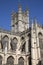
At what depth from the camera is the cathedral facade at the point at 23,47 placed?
50.3m

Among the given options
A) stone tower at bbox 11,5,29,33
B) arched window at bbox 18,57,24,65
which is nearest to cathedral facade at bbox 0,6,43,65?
arched window at bbox 18,57,24,65

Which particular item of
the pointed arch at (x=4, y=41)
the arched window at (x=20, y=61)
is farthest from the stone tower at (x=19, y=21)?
the arched window at (x=20, y=61)

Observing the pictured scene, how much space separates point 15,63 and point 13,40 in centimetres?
908

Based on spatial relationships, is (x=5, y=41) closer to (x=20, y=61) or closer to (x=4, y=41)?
(x=4, y=41)

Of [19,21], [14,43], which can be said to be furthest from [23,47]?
[19,21]

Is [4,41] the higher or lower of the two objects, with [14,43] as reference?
higher

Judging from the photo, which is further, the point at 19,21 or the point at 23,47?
the point at 19,21

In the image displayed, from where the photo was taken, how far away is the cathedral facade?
5026 centimetres

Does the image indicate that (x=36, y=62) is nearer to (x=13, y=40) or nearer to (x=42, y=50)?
(x=42, y=50)

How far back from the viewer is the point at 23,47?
57656mm

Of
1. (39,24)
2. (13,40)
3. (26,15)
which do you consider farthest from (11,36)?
(26,15)

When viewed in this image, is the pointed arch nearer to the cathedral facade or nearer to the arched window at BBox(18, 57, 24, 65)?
the cathedral facade

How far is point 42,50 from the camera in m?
54.1

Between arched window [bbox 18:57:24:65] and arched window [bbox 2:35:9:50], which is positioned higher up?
arched window [bbox 2:35:9:50]
